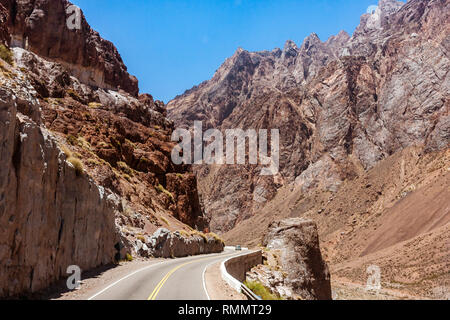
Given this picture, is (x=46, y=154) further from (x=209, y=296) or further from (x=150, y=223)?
(x=150, y=223)

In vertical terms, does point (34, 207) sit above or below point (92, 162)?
below

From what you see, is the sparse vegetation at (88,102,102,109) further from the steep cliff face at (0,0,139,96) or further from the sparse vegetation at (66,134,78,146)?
the sparse vegetation at (66,134,78,146)

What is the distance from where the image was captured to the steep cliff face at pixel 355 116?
125125 mm

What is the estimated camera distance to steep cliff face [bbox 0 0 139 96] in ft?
184

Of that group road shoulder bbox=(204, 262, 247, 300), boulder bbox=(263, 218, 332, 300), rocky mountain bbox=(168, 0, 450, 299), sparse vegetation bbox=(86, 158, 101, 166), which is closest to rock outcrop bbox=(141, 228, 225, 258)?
boulder bbox=(263, 218, 332, 300)

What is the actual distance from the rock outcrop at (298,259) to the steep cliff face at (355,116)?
8177 cm

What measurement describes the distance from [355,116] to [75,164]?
14339 cm

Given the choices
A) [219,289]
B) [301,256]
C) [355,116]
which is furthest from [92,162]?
[355,116]

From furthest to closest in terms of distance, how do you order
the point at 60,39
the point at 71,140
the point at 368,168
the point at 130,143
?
1. the point at 368,168
2. the point at 60,39
3. the point at 130,143
4. the point at 71,140

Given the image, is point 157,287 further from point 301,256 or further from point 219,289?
point 301,256

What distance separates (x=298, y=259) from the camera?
37938 mm

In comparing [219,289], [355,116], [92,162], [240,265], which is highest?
[355,116]

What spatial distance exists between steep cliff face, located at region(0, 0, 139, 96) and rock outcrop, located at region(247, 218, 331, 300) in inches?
1607

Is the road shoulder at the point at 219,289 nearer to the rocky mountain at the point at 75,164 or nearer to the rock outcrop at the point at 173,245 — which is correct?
the rocky mountain at the point at 75,164
